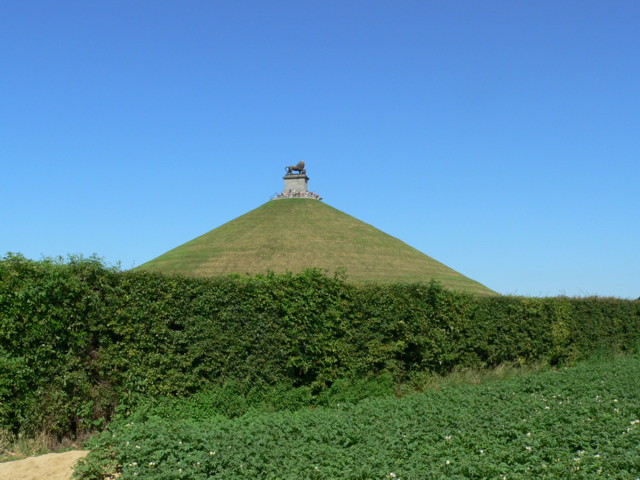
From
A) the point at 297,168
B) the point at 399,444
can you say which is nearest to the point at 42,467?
the point at 399,444

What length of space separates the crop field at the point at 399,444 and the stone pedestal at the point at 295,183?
93.3 m

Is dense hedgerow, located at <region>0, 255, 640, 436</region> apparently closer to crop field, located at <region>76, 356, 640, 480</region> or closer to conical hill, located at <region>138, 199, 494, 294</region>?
crop field, located at <region>76, 356, 640, 480</region>

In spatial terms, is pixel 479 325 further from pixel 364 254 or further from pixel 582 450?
pixel 364 254

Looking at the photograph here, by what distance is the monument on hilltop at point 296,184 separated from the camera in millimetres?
102312

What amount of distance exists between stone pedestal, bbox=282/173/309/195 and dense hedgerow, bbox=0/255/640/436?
8638cm

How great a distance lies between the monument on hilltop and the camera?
4028 inches

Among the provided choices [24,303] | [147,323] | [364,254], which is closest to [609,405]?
[147,323]

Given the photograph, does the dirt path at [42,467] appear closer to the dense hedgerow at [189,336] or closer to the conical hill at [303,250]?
the dense hedgerow at [189,336]

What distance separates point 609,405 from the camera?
32.8 ft

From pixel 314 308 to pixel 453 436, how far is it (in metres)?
5.97

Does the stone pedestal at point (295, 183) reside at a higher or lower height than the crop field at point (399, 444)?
higher

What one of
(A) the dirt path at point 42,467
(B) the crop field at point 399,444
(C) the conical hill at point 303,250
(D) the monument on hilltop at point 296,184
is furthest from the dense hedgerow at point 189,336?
(D) the monument on hilltop at point 296,184

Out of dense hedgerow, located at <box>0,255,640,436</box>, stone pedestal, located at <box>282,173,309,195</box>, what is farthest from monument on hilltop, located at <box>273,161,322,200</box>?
dense hedgerow, located at <box>0,255,640,436</box>

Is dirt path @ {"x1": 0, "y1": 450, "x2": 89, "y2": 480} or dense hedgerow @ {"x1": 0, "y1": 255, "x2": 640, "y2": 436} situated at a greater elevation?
dense hedgerow @ {"x1": 0, "y1": 255, "x2": 640, "y2": 436}
